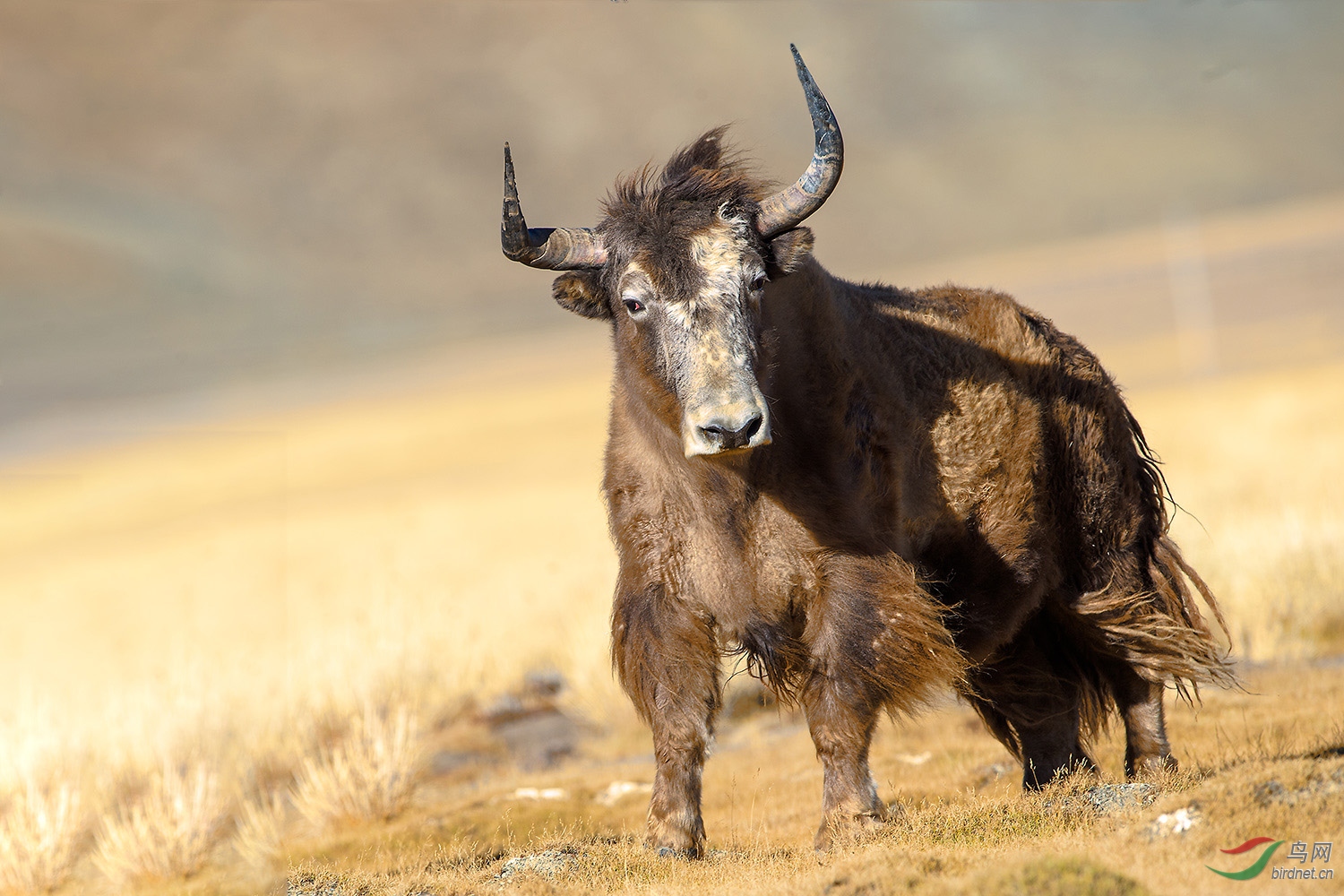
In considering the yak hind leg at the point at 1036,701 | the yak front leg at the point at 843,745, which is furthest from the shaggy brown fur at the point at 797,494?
the yak hind leg at the point at 1036,701

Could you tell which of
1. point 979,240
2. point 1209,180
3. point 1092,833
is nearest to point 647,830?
point 1092,833

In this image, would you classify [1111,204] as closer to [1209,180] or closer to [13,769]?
[1209,180]

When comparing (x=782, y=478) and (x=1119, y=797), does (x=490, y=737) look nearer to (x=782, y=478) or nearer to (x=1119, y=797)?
(x=782, y=478)

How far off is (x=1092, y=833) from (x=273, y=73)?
162686mm

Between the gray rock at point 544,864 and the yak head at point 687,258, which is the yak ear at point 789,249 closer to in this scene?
the yak head at point 687,258

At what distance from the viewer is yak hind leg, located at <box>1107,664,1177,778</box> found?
783 cm

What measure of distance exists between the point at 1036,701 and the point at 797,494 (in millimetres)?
2782

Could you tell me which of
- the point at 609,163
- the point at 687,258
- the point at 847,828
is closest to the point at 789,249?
the point at 687,258

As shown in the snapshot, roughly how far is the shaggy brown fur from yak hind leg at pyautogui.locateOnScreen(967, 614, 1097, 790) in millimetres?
576

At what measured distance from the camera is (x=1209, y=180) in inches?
5221

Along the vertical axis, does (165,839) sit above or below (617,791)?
above

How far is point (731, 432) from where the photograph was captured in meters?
5.46

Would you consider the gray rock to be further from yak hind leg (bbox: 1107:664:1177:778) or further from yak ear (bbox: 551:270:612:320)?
yak hind leg (bbox: 1107:664:1177:778)
